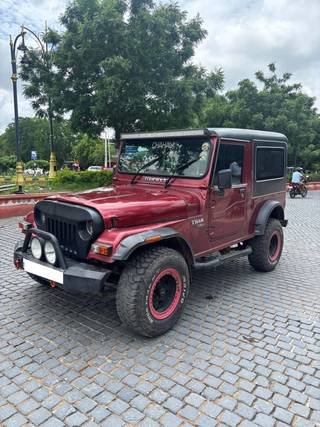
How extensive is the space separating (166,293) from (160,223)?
0.77 metres

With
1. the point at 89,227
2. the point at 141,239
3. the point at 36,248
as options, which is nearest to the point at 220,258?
the point at 141,239

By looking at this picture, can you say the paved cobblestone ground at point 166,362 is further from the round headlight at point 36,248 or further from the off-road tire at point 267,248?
the round headlight at point 36,248

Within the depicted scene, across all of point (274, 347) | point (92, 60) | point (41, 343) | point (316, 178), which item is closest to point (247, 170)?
point (274, 347)

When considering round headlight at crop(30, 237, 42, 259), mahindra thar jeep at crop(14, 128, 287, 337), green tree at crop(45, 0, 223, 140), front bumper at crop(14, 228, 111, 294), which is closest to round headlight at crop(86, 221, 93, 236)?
mahindra thar jeep at crop(14, 128, 287, 337)

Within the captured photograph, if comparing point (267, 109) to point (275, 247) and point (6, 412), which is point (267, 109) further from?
point (6, 412)

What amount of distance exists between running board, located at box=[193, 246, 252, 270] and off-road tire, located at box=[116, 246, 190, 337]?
59cm

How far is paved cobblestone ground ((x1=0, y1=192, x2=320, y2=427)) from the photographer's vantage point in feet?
7.97

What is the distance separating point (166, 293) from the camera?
363 cm

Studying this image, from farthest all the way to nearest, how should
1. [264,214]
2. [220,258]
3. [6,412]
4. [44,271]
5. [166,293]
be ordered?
[264,214] < [220,258] < [166,293] < [44,271] < [6,412]

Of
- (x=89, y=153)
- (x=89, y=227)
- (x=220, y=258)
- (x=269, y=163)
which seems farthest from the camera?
(x=89, y=153)

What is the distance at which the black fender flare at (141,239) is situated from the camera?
119 inches

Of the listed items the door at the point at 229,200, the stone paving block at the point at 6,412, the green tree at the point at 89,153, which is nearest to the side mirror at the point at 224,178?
the door at the point at 229,200

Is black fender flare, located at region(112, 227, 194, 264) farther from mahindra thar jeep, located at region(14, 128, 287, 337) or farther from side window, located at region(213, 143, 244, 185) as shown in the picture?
side window, located at region(213, 143, 244, 185)

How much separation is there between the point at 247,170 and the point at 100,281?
2793mm
